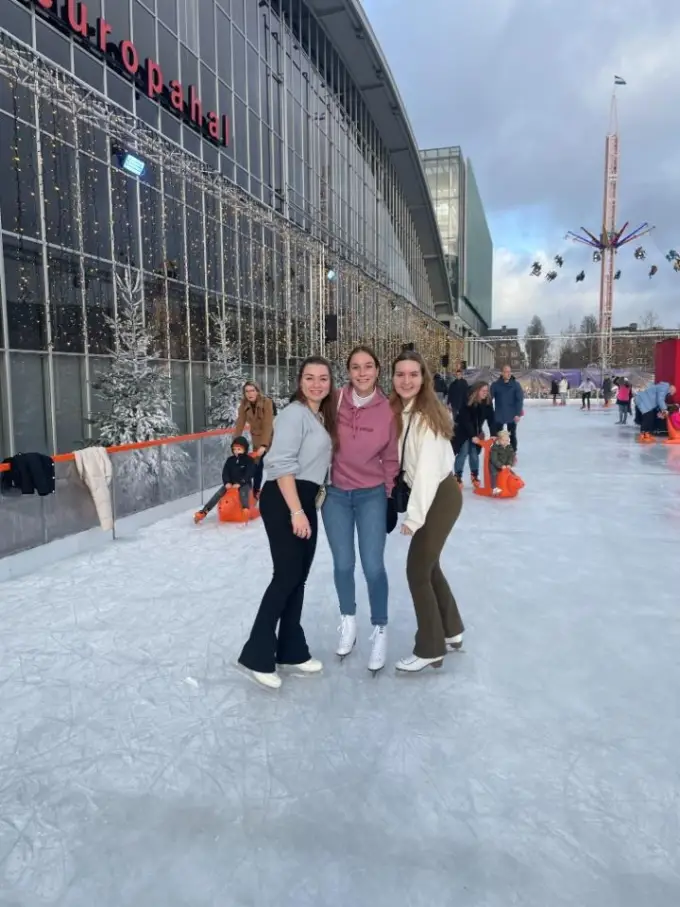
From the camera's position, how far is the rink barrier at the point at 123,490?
448 centimetres

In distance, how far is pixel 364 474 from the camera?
2629mm

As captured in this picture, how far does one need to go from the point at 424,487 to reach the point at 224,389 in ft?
36.4

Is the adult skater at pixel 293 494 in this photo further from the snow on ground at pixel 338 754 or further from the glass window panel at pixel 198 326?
the glass window panel at pixel 198 326

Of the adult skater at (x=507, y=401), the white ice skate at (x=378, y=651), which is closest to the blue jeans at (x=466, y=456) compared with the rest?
the adult skater at (x=507, y=401)

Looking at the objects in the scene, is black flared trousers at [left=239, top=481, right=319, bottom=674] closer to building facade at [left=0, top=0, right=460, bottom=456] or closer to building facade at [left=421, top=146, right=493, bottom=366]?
building facade at [left=0, top=0, right=460, bottom=456]

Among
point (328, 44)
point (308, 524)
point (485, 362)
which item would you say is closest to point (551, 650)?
point (308, 524)

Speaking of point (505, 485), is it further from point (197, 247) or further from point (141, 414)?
point (197, 247)

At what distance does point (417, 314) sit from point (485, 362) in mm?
42755

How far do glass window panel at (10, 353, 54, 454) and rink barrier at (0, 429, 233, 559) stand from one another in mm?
3719

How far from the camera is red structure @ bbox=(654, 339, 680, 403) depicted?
1516cm

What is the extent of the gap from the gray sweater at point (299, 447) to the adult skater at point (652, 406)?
1186cm

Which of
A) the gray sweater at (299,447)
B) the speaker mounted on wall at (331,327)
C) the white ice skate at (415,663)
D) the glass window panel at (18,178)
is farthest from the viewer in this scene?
the speaker mounted on wall at (331,327)

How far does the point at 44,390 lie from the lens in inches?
396

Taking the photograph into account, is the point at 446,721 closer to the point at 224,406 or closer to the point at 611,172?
the point at 224,406
